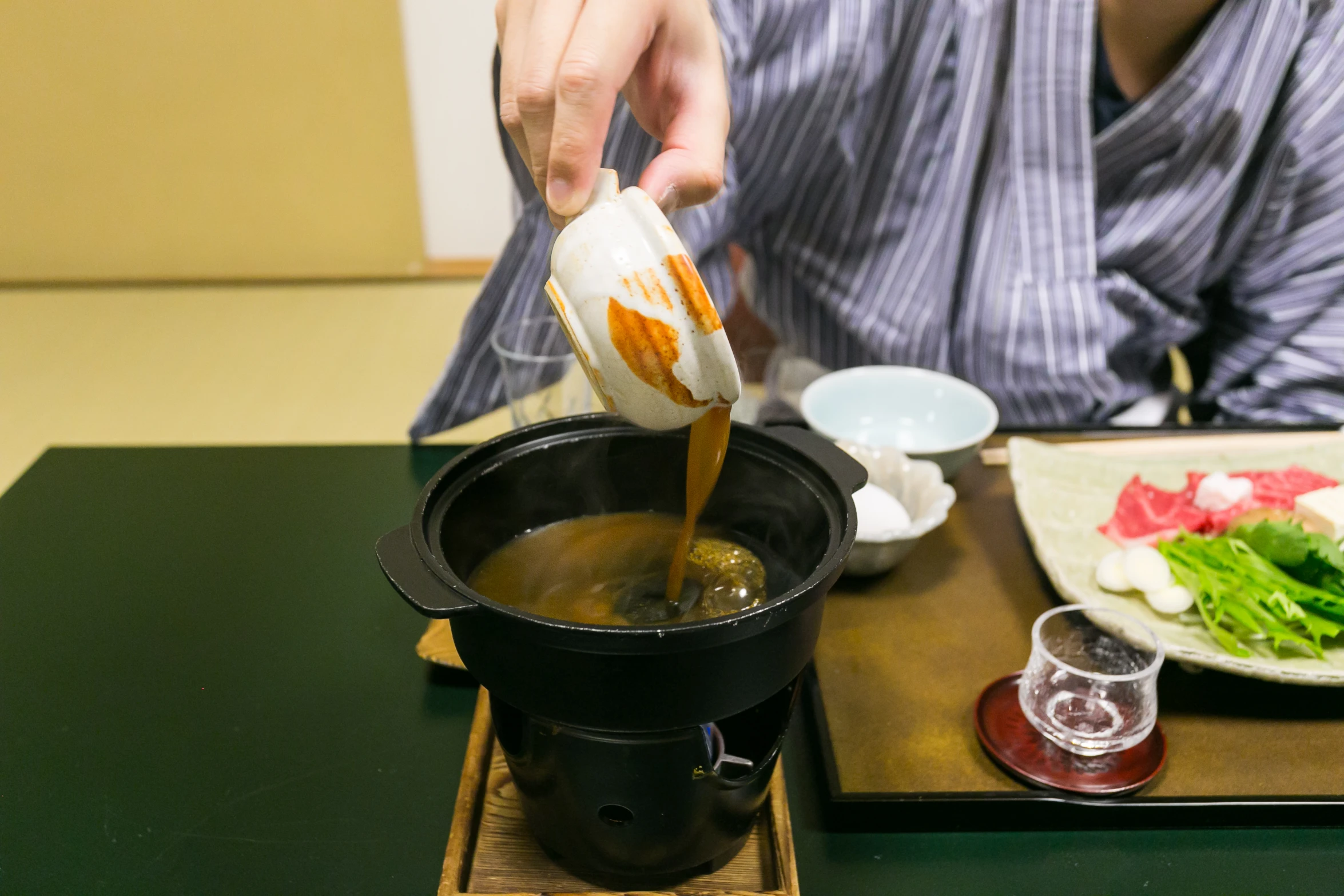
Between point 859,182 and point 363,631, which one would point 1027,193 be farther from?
point 363,631

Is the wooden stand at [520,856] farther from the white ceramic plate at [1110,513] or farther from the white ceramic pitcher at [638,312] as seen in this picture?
the white ceramic plate at [1110,513]

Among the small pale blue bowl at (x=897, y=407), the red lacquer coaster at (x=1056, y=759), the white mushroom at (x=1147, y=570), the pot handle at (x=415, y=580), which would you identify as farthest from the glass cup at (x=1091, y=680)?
the pot handle at (x=415, y=580)

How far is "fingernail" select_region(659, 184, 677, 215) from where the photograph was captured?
3.08 feet

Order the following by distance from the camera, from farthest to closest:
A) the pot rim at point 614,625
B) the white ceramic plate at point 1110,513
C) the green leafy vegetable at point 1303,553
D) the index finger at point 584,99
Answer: the green leafy vegetable at point 1303,553 < the white ceramic plate at point 1110,513 < the index finger at point 584,99 < the pot rim at point 614,625

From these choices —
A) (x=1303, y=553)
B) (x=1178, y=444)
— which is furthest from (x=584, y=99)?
(x=1178, y=444)

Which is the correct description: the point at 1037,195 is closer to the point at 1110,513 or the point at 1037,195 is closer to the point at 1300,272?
the point at 1300,272

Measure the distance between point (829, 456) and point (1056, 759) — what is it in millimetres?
413

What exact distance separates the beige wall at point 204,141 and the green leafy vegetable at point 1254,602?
364cm

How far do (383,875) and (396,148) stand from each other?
3.87 meters

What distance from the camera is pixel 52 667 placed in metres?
1.16

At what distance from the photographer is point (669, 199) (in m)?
0.95

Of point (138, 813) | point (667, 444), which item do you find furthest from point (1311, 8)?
point (138, 813)

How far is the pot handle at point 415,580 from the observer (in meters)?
0.72

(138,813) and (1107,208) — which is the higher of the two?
(1107,208)
